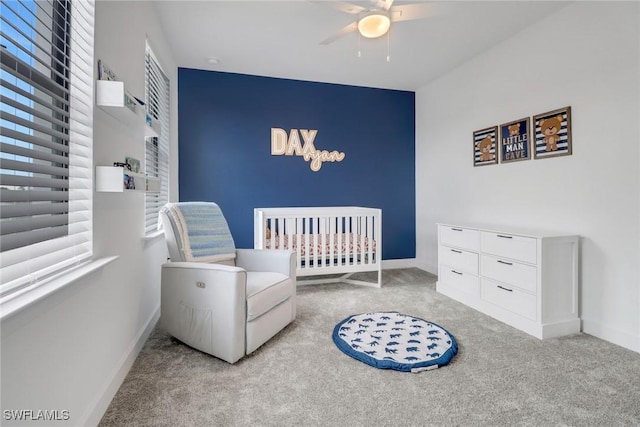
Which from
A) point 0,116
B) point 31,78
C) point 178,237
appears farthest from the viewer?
point 178,237

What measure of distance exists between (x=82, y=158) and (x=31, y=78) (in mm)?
377

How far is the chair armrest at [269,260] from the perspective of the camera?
2443 millimetres

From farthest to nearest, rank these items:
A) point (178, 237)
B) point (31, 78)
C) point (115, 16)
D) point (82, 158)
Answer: point (178, 237) → point (115, 16) → point (82, 158) → point (31, 78)

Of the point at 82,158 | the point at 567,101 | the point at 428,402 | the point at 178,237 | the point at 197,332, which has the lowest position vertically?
the point at 428,402

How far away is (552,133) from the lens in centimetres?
258

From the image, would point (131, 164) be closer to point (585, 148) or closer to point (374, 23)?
point (374, 23)

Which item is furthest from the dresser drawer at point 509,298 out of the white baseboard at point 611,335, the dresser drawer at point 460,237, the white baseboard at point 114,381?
the white baseboard at point 114,381

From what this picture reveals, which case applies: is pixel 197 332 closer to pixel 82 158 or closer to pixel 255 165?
pixel 82 158

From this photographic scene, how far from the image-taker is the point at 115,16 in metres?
1.64

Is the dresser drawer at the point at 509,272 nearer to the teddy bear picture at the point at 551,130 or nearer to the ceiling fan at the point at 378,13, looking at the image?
the teddy bear picture at the point at 551,130

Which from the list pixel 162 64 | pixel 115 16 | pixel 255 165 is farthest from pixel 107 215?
pixel 255 165

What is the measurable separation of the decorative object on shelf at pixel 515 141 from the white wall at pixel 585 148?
0.21 feet

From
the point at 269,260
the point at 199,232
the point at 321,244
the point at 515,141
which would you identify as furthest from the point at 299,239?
the point at 515,141

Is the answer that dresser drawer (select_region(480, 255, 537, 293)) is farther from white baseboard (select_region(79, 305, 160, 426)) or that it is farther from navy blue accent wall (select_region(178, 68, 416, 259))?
white baseboard (select_region(79, 305, 160, 426))
